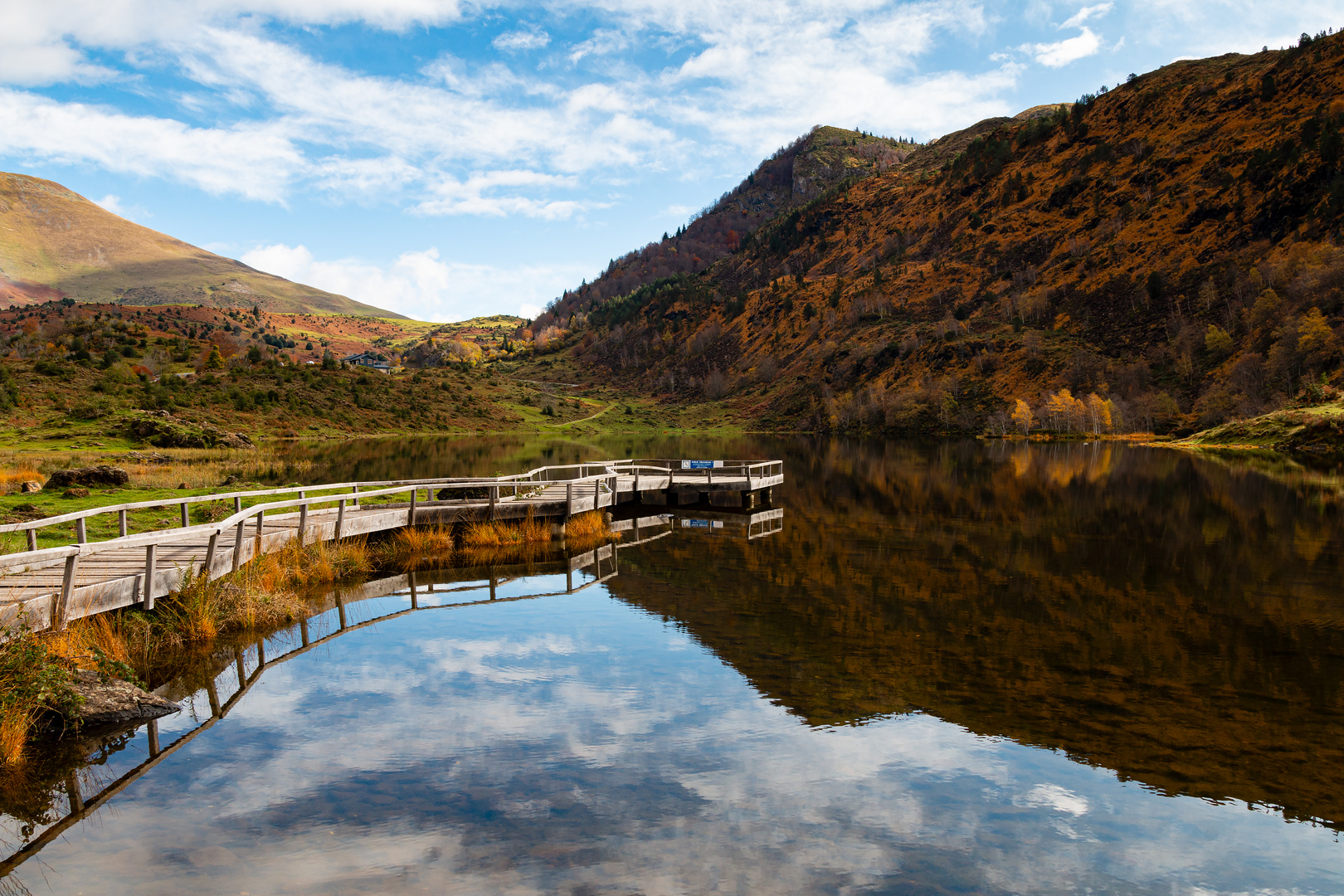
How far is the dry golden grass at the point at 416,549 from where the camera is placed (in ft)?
66.7

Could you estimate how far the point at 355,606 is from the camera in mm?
16078

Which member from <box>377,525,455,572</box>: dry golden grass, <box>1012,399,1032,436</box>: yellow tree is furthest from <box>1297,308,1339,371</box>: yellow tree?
<box>377,525,455,572</box>: dry golden grass

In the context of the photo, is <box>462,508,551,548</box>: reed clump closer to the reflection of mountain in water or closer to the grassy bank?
the grassy bank

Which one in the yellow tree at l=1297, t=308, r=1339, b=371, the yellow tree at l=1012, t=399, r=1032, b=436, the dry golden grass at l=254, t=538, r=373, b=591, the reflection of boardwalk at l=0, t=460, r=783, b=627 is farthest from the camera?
the yellow tree at l=1012, t=399, r=1032, b=436

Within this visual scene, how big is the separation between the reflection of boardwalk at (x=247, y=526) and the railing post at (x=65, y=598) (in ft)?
0.04

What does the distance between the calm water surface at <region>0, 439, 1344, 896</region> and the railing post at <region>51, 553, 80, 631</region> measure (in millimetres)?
Answer: 1998

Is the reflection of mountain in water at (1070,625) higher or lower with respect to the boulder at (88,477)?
lower

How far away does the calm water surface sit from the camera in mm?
6773

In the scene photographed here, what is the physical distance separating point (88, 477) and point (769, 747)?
2725 cm

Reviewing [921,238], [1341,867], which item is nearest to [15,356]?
[1341,867]

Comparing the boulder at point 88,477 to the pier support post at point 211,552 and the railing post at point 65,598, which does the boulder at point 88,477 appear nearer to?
the pier support post at point 211,552

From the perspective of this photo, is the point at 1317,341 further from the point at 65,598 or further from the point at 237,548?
the point at 65,598

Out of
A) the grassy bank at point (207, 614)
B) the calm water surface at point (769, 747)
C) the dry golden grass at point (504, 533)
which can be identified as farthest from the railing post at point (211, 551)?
the dry golden grass at point (504, 533)

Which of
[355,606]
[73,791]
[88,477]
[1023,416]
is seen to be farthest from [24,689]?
[1023,416]
